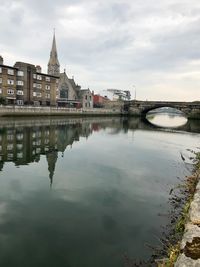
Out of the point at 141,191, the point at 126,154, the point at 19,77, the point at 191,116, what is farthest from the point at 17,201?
the point at 191,116

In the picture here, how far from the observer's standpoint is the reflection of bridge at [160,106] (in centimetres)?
12044

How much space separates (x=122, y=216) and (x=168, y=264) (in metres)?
6.02

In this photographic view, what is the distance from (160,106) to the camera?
5079 inches

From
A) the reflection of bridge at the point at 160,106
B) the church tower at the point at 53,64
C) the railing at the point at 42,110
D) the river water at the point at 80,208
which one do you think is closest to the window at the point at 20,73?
the railing at the point at 42,110

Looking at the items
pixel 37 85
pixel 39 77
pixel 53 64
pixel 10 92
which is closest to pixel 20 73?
pixel 10 92

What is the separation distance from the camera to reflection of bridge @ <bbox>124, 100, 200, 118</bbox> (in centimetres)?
12044

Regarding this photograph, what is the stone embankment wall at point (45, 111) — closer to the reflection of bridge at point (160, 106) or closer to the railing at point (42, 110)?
the railing at point (42, 110)

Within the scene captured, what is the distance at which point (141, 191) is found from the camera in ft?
60.2

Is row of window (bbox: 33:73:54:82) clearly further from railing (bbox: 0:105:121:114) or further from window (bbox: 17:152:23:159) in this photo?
window (bbox: 17:152:23:159)

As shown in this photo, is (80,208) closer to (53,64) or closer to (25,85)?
(25,85)

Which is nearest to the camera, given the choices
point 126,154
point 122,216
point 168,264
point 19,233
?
point 168,264

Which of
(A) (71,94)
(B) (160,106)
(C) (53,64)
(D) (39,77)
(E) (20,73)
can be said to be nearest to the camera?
(E) (20,73)

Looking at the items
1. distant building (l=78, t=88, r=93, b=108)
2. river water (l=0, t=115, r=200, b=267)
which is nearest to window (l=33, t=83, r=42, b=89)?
distant building (l=78, t=88, r=93, b=108)

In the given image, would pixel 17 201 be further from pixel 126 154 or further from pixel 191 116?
pixel 191 116
